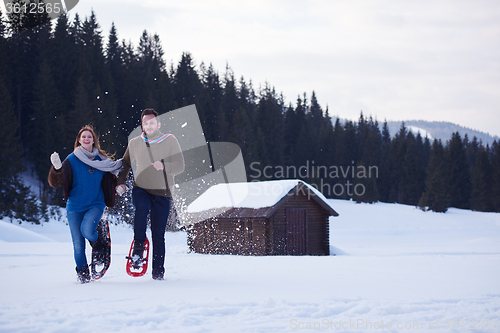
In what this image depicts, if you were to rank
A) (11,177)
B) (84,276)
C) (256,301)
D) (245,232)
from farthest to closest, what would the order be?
(11,177) < (245,232) < (84,276) < (256,301)

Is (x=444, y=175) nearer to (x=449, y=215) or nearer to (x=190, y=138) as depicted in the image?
(x=449, y=215)

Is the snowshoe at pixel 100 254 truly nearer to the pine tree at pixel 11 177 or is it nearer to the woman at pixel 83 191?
the woman at pixel 83 191

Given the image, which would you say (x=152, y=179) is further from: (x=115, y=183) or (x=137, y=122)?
(x=137, y=122)

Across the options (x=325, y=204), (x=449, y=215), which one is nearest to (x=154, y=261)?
(x=325, y=204)

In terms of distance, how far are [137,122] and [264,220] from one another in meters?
32.7

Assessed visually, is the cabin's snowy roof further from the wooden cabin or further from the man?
the man

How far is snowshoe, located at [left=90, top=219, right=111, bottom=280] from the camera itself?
229 inches

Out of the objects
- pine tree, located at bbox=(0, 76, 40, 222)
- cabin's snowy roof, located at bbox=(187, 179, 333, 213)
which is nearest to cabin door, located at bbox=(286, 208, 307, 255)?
cabin's snowy roof, located at bbox=(187, 179, 333, 213)

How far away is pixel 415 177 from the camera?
74.5 meters

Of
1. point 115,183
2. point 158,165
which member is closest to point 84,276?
point 115,183

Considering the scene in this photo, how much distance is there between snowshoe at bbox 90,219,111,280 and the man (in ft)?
1.21

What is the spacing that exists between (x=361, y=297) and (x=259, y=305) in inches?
47.6

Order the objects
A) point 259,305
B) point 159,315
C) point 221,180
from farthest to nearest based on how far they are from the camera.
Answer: point 221,180 → point 259,305 → point 159,315

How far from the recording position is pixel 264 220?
64.3 feet
